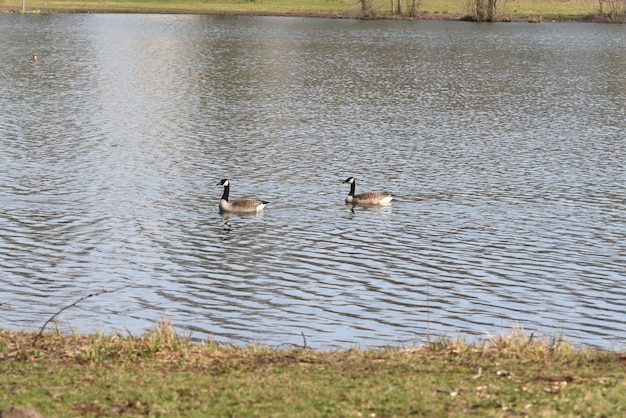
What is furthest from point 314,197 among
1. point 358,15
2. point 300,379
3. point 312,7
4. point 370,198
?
point 312,7

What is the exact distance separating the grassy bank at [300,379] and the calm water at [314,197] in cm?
256

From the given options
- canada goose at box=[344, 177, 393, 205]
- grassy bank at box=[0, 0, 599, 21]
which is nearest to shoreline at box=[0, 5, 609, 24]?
grassy bank at box=[0, 0, 599, 21]

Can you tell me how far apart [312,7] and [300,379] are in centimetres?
11771

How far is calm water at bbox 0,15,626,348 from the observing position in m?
20.4

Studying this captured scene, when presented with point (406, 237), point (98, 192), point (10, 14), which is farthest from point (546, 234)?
point (10, 14)

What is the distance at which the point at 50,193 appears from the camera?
105 feet

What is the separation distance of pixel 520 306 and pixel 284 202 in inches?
487

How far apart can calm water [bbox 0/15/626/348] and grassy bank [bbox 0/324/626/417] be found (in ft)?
8.40

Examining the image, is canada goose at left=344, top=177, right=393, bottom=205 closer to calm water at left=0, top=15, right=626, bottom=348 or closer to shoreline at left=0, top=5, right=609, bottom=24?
calm water at left=0, top=15, right=626, bottom=348

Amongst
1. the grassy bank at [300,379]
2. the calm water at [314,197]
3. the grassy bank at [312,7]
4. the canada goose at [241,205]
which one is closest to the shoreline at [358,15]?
the grassy bank at [312,7]

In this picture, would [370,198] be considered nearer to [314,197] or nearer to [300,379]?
[314,197]

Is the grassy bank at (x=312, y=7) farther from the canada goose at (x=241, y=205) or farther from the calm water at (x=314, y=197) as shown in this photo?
the canada goose at (x=241, y=205)

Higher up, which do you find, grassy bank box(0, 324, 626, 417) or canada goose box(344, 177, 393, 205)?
grassy bank box(0, 324, 626, 417)

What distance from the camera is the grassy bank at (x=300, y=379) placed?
35.2 ft
